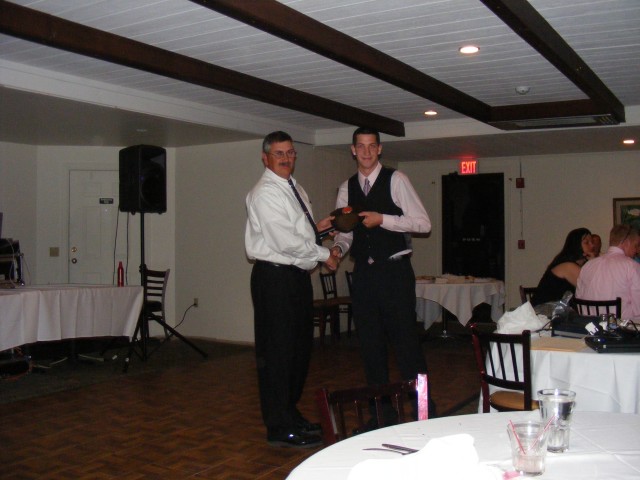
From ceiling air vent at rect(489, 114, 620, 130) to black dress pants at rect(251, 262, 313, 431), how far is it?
396 centimetres

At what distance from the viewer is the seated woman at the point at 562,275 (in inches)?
194

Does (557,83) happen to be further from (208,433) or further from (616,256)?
(208,433)

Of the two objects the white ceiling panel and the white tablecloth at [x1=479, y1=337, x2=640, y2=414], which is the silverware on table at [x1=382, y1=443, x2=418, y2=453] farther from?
the white ceiling panel

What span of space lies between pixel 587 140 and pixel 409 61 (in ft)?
13.3

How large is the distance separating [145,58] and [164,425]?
2451 mm

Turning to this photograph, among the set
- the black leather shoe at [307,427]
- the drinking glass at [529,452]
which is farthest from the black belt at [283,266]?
the drinking glass at [529,452]

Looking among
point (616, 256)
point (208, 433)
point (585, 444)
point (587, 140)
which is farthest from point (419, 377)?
point (587, 140)

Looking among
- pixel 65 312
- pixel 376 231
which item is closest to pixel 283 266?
pixel 376 231

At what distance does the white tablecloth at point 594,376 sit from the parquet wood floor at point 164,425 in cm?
140

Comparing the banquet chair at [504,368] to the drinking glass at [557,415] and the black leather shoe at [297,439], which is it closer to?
the black leather shoe at [297,439]

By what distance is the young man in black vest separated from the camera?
3645 millimetres

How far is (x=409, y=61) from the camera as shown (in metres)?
5.12

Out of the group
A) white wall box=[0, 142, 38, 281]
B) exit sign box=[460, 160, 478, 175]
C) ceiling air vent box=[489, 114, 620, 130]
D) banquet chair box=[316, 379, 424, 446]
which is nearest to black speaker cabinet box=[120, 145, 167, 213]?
white wall box=[0, 142, 38, 281]

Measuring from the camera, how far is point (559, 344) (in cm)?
322
